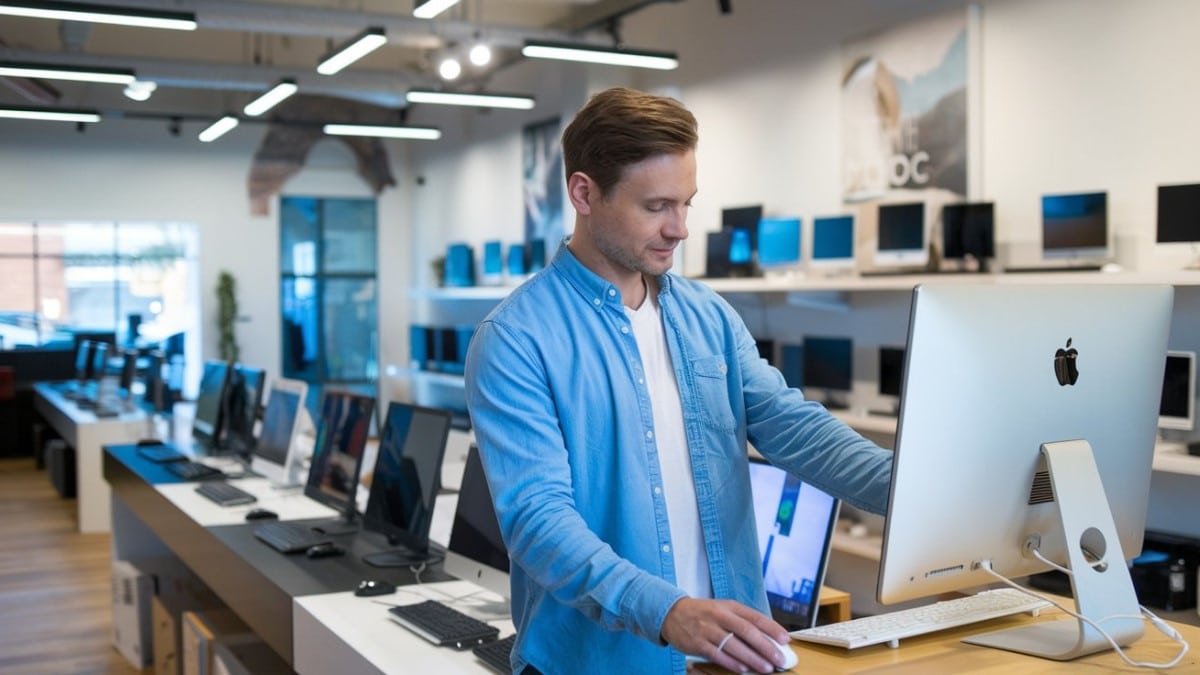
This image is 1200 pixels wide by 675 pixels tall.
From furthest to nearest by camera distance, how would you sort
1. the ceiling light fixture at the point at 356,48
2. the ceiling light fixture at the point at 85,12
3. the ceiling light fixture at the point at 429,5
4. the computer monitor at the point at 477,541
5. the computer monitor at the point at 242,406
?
the ceiling light fixture at the point at 356,48
the ceiling light fixture at the point at 85,12
the ceiling light fixture at the point at 429,5
the computer monitor at the point at 242,406
the computer monitor at the point at 477,541

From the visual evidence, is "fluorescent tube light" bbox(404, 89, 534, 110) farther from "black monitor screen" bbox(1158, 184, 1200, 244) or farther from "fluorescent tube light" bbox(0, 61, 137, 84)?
"black monitor screen" bbox(1158, 184, 1200, 244)

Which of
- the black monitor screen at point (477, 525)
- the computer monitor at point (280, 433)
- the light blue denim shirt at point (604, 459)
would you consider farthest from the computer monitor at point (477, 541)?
the computer monitor at point (280, 433)

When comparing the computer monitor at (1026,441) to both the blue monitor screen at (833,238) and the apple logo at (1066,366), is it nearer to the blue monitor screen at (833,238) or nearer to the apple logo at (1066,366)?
the apple logo at (1066,366)

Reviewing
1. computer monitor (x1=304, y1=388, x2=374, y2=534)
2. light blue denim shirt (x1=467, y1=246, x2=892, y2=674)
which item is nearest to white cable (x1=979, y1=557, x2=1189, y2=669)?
light blue denim shirt (x1=467, y1=246, x2=892, y2=674)

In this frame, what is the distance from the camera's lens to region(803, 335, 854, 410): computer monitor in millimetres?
6676

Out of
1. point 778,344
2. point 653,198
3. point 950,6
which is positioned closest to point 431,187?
point 778,344

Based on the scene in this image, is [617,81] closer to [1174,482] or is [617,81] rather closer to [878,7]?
[878,7]

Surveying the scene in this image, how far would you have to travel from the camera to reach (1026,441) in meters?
1.57

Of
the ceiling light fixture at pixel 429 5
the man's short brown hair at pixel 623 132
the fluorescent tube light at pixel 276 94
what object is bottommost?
the man's short brown hair at pixel 623 132

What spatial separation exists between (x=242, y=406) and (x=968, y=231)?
373 cm

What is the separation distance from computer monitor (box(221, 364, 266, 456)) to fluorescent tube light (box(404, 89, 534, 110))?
3578mm

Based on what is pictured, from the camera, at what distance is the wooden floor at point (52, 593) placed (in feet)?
17.4

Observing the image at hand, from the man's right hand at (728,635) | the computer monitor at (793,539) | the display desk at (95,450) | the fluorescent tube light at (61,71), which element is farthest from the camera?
the display desk at (95,450)

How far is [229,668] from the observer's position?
3680 millimetres
